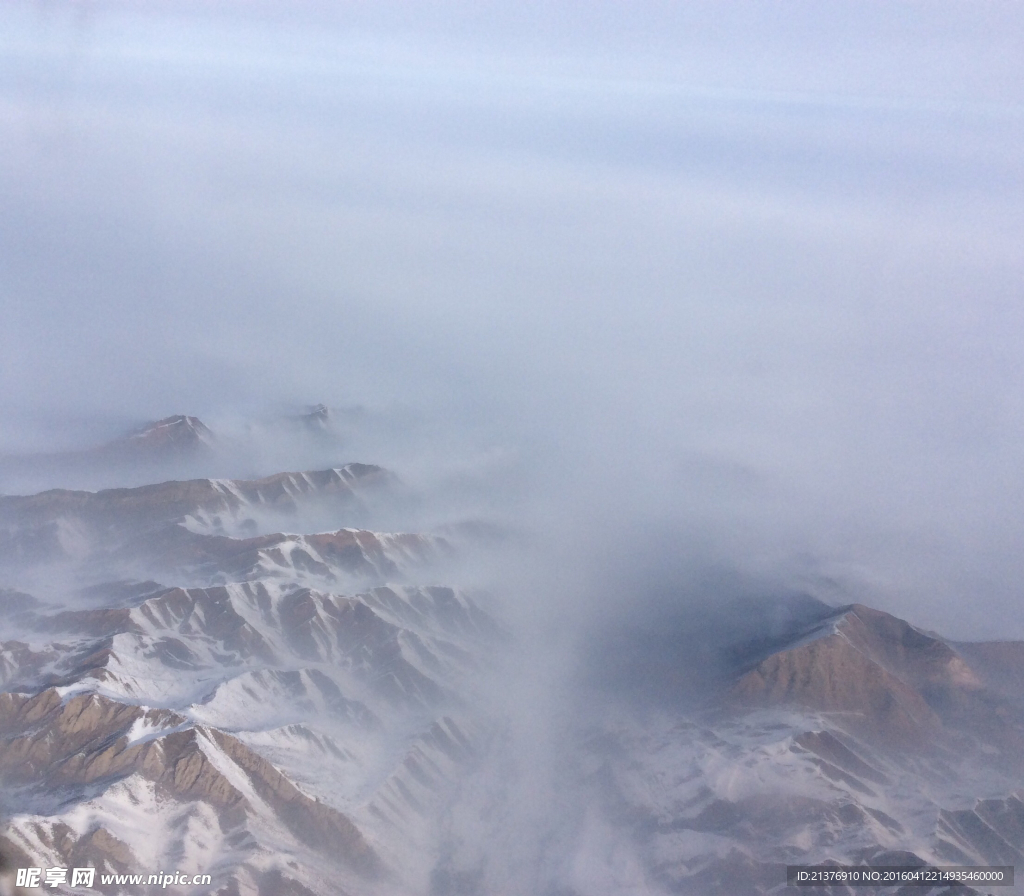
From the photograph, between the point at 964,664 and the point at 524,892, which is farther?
the point at 964,664

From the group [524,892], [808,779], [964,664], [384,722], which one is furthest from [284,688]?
[964,664]

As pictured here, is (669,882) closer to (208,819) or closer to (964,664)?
(208,819)

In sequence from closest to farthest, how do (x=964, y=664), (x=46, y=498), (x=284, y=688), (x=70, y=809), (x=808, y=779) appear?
(x=70, y=809) → (x=808, y=779) → (x=284, y=688) → (x=964, y=664) → (x=46, y=498)

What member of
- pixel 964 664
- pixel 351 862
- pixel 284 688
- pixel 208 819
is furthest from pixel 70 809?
pixel 964 664

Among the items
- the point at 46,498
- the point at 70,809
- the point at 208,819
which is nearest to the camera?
the point at 70,809

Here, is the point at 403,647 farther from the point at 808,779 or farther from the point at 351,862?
the point at 808,779

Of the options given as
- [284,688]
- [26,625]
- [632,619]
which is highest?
[26,625]

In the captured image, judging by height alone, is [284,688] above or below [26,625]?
below
